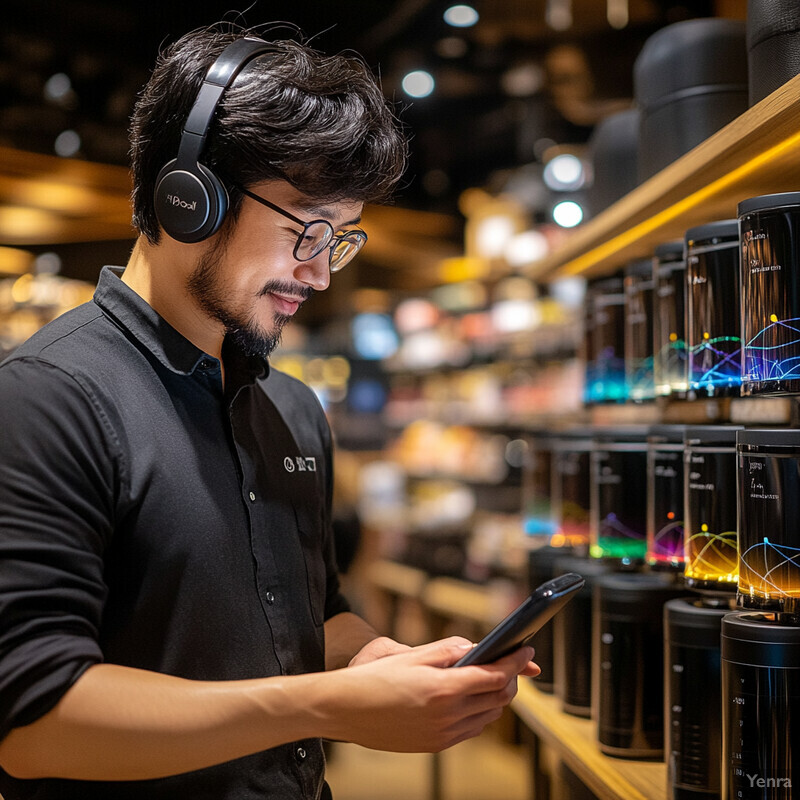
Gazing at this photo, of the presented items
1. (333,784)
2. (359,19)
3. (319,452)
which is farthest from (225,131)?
(333,784)

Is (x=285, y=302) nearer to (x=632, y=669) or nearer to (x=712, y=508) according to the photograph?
(x=712, y=508)

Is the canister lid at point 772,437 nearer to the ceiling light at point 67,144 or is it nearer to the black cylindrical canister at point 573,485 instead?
the black cylindrical canister at point 573,485

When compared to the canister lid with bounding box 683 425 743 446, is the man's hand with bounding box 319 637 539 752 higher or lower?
lower

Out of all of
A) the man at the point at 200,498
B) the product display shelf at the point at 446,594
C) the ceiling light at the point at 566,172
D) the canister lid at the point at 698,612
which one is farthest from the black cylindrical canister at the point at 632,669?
the ceiling light at the point at 566,172

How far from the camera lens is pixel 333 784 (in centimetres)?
439

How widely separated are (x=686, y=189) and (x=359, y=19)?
3347 mm

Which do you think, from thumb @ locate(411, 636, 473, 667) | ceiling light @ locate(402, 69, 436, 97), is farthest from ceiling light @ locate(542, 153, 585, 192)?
thumb @ locate(411, 636, 473, 667)

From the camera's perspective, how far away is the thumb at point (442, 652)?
1.05 meters

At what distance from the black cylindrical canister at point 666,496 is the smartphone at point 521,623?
1.86 ft

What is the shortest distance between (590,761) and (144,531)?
98 cm

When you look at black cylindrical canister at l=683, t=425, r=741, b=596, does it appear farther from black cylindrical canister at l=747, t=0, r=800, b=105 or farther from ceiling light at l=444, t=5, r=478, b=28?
ceiling light at l=444, t=5, r=478, b=28

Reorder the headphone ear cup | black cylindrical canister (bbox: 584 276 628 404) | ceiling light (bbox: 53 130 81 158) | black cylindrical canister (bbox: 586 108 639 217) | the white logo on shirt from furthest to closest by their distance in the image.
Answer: ceiling light (bbox: 53 130 81 158), black cylindrical canister (bbox: 586 108 639 217), black cylindrical canister (bbox: 584 276 628 404), the white logo on shirt, the headphone ear cup

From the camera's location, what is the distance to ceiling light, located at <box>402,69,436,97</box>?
4.59 m

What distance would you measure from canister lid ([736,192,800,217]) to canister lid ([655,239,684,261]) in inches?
15.3
